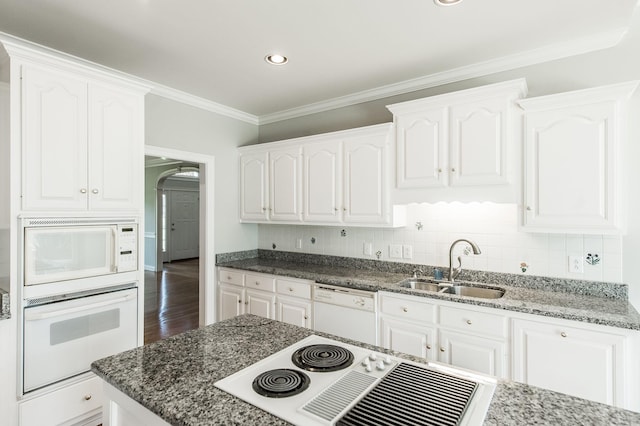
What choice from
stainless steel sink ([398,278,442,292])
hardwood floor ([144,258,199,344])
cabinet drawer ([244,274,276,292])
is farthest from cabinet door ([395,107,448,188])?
hardwood floor ([144,258,199,344])

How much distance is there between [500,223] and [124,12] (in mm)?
2922

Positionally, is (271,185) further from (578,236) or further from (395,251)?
(578,236)

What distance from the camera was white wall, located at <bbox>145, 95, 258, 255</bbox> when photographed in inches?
127

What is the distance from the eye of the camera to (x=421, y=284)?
2889 millimetres

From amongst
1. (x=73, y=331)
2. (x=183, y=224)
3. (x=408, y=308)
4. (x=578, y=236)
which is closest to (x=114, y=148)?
(x=73, y=331)

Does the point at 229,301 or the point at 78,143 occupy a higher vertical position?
the point at 78,143

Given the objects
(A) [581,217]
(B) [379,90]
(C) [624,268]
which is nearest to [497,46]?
(B) [379,90]

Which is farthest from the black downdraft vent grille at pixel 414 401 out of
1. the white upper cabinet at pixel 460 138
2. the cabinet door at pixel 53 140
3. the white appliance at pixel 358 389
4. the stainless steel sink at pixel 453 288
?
the cabinet door at pixel 53 140

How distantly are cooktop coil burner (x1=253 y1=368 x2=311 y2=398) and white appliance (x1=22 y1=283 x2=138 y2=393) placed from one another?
1.68 metres

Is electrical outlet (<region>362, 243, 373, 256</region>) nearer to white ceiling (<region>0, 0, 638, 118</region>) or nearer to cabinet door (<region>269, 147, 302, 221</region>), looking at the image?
cabinet door (<region>269, 147, 302, 221</region>)

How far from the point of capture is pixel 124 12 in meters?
1.99

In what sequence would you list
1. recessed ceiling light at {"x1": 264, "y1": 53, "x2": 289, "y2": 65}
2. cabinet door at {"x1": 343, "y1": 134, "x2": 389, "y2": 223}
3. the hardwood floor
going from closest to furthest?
recessed ceiling light at {"x1": 264, "y1": 53, "x2": 289, "y2": 65}
cabinet door at {"x1": 343, "y1": 134, "x2": 389, "y2": 223}
the hardwood floor

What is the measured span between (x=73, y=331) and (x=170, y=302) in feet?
11.5

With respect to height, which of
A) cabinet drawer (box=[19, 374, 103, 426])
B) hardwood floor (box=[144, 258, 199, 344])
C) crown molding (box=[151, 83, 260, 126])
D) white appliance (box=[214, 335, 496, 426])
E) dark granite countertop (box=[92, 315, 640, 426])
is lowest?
hardwood floor (box=[144, 258, 199, 344])
